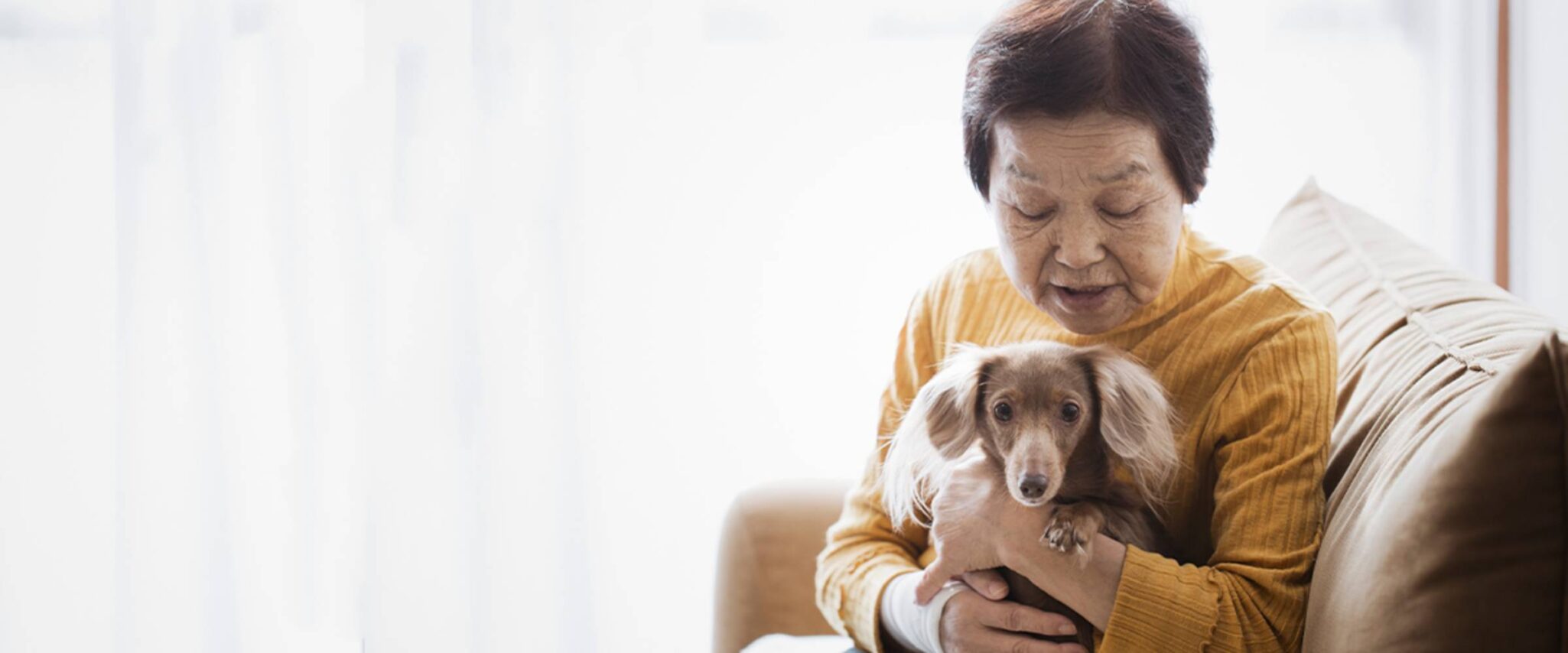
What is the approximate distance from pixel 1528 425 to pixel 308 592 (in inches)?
104

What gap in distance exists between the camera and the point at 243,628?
8.91 ft

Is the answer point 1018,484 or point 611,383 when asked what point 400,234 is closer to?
point 611,383

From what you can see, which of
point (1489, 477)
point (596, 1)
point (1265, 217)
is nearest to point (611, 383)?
point (596, 1)

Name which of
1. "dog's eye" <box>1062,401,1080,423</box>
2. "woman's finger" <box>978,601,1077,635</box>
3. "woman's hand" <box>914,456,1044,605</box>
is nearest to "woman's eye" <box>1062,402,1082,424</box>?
Result: "dog's eye" <box>1062,401,1080,423</box>

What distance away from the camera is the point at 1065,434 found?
115 centimetres

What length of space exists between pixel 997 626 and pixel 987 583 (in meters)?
0.05

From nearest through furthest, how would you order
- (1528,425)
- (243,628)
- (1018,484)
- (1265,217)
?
1. (1528,425)
2. (1018,484)
3. (1265,217)
4. (243,628)

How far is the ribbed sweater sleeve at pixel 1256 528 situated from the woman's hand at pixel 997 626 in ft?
0.26

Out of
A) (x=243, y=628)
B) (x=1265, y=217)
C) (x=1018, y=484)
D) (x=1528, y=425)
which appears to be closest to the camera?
(x=1528, y=425)

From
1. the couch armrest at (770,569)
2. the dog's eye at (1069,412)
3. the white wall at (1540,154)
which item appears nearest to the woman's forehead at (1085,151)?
the dog's eye at (1069,412)

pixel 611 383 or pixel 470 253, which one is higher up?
pixel 470 253

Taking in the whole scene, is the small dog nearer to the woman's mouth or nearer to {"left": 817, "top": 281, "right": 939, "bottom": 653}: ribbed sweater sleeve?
the woman's mouth

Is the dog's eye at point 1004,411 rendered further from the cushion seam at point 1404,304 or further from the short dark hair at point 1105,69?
the cushion seam at point 1404,304

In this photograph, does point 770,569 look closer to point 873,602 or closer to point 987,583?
point 873,602
